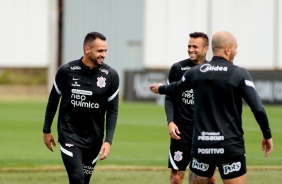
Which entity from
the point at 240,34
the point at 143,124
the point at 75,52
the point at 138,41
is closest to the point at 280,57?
the point at 240,34

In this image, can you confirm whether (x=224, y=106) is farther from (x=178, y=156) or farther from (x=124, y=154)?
(x=124, y=154)

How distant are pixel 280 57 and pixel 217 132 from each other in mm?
37155

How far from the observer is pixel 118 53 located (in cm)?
5191

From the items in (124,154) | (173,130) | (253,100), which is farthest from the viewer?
(124,154)

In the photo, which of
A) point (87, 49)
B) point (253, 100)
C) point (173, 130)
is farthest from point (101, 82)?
point (253, 100)

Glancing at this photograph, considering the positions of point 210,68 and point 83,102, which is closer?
point 210,68

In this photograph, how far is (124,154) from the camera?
19.7m

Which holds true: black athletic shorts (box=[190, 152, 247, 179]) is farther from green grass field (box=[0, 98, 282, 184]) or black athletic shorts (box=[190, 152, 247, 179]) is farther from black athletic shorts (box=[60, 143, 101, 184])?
green grass field (box=[0, 98, 282, 184])

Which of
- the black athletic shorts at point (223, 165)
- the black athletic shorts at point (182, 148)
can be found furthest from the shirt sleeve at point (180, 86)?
the black athletic shorts at point (182, 148)

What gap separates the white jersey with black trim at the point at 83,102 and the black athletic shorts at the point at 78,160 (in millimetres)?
89

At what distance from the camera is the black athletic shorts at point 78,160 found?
10.5m

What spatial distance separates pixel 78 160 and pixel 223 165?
2.19 metres

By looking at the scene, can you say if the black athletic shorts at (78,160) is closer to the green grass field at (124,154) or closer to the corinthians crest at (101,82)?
the corinthians crest at (101,82)

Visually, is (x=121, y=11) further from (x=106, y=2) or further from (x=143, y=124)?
(x=143, y=124)
